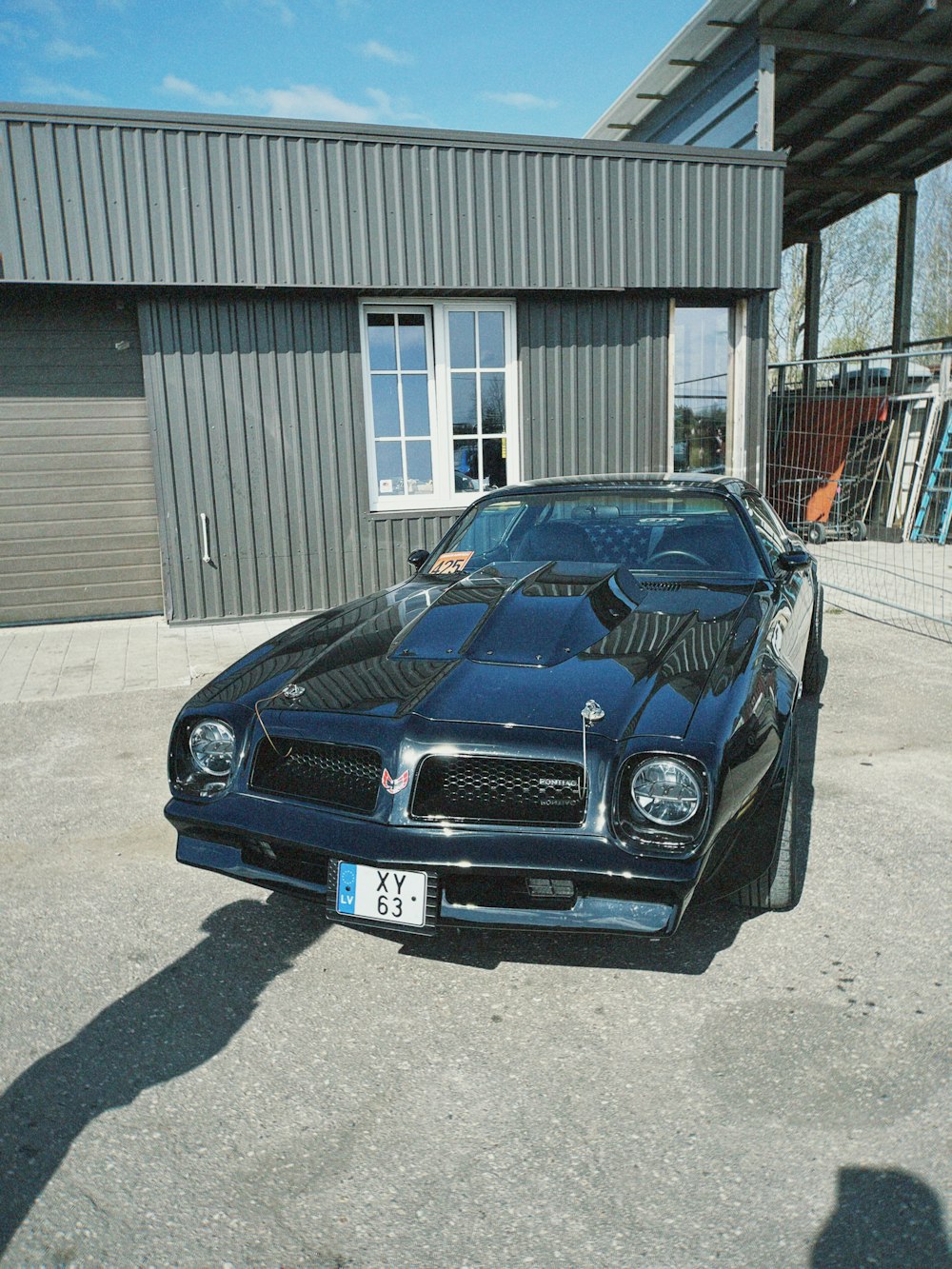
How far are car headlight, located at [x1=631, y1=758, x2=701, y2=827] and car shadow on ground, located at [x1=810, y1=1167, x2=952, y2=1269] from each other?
2.90ft

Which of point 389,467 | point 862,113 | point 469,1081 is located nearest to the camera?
point 469,1081

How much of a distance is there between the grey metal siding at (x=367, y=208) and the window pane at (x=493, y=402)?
2.89 feet

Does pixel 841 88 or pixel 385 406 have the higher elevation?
pixel 841 88

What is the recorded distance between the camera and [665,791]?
2596 millimetres

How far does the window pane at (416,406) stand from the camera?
9.03 meters

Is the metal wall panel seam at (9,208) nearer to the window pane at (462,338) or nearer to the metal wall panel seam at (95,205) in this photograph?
the metal wall panel seam at (95,205)

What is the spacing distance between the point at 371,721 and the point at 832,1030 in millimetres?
1544

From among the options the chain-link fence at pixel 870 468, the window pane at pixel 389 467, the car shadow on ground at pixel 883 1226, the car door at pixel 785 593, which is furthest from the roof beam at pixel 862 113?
the car shadow on ground at pixel 883 1226

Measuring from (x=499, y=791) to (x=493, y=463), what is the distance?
7069mm

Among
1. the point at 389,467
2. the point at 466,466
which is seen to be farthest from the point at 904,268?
the point at 389,467

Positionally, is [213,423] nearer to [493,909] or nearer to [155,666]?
[155,666]

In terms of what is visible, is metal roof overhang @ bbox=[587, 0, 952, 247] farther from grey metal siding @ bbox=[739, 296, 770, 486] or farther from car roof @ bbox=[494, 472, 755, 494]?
car roof @ bbox=[494, 472, 755, 494]

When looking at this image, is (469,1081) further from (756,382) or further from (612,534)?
(756,382)

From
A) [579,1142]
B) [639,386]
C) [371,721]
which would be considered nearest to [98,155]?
[639,386]
